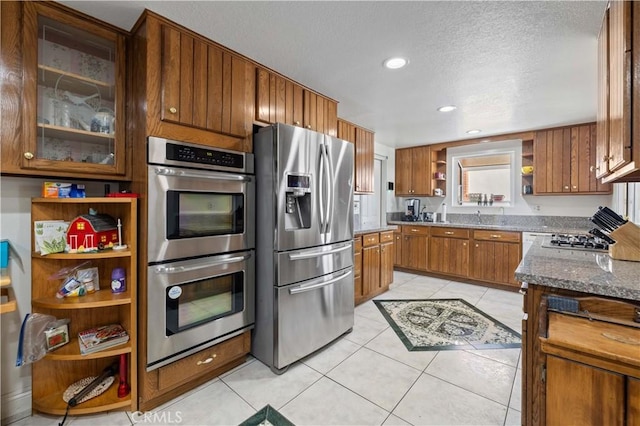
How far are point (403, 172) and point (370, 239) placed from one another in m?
2.42

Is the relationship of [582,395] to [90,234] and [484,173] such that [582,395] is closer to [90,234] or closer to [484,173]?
[90,234]

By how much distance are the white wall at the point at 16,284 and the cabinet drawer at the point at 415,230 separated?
4653 millimetres

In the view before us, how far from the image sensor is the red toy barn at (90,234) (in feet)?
5.21

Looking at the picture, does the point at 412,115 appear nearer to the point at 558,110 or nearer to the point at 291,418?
the point at 558,110

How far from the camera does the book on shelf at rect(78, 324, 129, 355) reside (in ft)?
5.22

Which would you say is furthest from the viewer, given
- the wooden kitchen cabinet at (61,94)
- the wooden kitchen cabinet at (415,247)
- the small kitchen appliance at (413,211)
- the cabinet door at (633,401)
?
the small kitchen appliance at (413,211)

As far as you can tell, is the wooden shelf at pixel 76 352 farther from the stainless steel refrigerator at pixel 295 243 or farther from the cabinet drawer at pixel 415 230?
the cabinet drawer at pixel 415 230

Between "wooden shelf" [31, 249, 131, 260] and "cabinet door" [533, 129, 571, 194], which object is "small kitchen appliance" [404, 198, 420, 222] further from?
"wooden shelf" [31, 249, 131, 260]

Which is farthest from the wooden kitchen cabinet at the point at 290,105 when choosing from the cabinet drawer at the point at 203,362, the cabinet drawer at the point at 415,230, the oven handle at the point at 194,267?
the cabinet drawer at the point at 415,230

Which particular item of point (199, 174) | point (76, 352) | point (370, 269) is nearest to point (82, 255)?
point (76, 352)

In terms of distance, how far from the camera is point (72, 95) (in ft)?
5.38

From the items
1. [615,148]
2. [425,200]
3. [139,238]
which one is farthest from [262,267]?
[425,200]

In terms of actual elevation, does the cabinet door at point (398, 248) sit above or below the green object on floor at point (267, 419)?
above

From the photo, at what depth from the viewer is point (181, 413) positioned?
5.37ft
